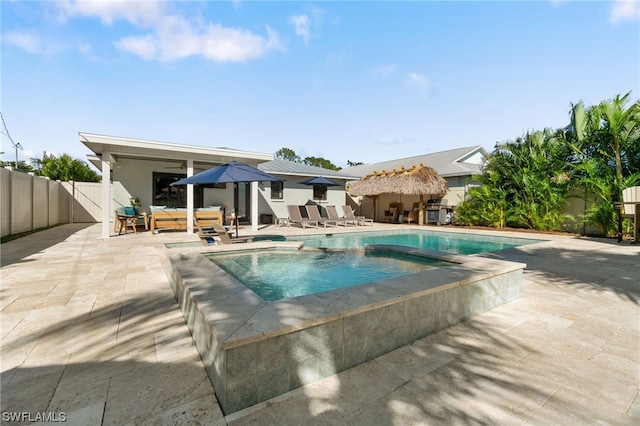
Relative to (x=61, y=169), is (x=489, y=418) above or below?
below

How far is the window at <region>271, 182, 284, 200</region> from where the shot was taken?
53.7 ft

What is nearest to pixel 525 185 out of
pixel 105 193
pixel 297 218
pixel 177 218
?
pixel 297 218

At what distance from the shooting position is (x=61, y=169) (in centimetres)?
2145

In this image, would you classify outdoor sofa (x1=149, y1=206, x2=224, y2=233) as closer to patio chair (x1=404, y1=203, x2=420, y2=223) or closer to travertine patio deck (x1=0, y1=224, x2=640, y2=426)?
travertine patio deck (x1=0, y1=224, x2=640, y2=426)

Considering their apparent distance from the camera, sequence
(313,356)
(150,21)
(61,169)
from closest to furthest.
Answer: (313,356)
(150,21)
(61,169)

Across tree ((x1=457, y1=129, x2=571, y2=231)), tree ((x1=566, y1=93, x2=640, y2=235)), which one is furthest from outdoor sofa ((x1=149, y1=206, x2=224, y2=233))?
tree ((x1=566, y1=93, x2=640, y2=235))

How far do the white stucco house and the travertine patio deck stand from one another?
260 inches

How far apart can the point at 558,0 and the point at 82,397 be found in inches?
453

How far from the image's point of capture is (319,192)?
18.2 meters

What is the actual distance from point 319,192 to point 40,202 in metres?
13.3

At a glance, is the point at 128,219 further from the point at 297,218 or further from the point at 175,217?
the point at 297,218

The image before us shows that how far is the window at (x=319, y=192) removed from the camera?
18.0 meters

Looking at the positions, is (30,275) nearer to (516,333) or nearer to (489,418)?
(489,418)

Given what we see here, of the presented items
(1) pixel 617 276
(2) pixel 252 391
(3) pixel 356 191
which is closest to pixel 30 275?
(2) pixel 252 391
